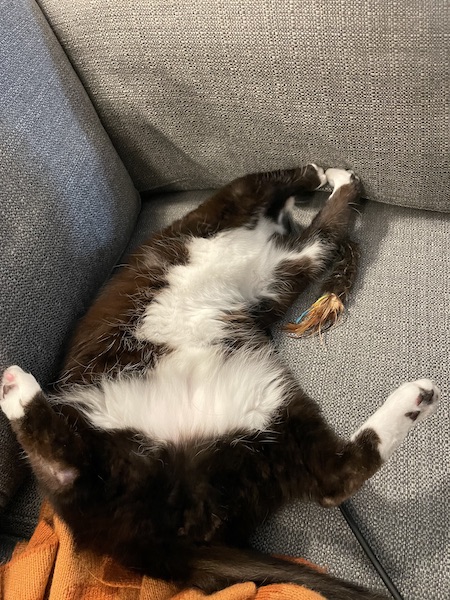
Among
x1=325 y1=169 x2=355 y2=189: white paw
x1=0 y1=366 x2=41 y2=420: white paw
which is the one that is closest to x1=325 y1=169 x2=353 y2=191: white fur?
x1=325 y1=169 x2=355 y2=189: white paw

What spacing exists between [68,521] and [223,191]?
92 cm

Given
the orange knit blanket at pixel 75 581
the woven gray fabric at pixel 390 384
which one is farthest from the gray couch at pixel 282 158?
the orange knit blanket at pixel 75 581

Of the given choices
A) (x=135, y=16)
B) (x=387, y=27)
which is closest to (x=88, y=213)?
(x=135, y=16)

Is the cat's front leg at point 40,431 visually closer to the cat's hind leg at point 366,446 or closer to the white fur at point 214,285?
the white fur at point 214,285

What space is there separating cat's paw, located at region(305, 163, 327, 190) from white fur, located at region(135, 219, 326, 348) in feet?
0.54

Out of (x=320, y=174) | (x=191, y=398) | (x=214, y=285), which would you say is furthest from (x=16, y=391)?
(x=320, y=174)

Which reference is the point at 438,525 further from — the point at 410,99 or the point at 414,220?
the point at 410,99

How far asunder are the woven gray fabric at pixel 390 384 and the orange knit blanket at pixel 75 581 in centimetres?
15

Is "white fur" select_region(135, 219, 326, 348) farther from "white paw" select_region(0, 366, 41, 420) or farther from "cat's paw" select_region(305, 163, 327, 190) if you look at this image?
"white paw" select_region(0, 366, 41, 420)

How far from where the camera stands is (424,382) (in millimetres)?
1002

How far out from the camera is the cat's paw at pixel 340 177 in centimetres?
130

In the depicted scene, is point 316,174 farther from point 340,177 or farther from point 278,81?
point 278,81

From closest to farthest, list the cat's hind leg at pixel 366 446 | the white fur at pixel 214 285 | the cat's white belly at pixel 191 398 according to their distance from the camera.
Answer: the cat's hind leg at pixel 366 446
the cat's white belly at pixel 191 398
the white fur at pixel 214 285

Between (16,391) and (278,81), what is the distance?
0.92 m
